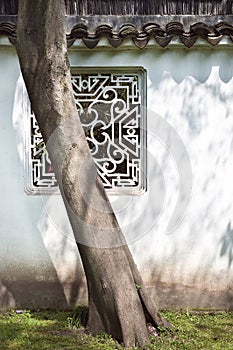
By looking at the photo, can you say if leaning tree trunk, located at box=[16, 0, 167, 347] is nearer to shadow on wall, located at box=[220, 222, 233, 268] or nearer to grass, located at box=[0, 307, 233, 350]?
grass, located at box=[0, 307, 233, 350]

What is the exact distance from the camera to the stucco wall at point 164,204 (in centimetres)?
579

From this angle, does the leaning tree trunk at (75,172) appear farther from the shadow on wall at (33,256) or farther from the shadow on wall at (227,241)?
the shadow on wall at (227,241)

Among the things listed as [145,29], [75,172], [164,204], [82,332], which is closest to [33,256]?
[82,332]

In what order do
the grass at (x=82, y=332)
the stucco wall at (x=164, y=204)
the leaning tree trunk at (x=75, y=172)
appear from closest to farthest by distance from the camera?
the leaning tree trunk at (x=75, y=172) → the grass at (x=82, y=332) → the stucco wall at (x=164, y=204)

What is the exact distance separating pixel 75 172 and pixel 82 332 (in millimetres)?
1575

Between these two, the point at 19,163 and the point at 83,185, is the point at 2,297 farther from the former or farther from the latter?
the point at 83,185

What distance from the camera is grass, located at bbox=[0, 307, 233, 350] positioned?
474 cm

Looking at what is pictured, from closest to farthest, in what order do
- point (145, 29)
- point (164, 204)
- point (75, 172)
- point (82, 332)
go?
1. point (75, 172)
2. point (82, 332)
3. point (145, 29)
4. point (164, 204)

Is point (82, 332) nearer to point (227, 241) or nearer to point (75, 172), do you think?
point (75, 172)

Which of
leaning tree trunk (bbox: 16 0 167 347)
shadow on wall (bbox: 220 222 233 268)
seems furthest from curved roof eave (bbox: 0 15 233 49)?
shadow on wall (bbox: 220 222 233 268)

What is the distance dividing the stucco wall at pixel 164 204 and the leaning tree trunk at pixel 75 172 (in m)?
1.09

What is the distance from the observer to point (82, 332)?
4.99 metres

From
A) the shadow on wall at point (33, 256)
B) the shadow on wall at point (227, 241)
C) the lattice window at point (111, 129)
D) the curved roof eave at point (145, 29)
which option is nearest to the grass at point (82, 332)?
the shadow on wall at point (33, 256)

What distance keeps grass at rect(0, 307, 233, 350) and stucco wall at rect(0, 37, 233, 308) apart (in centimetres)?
26
